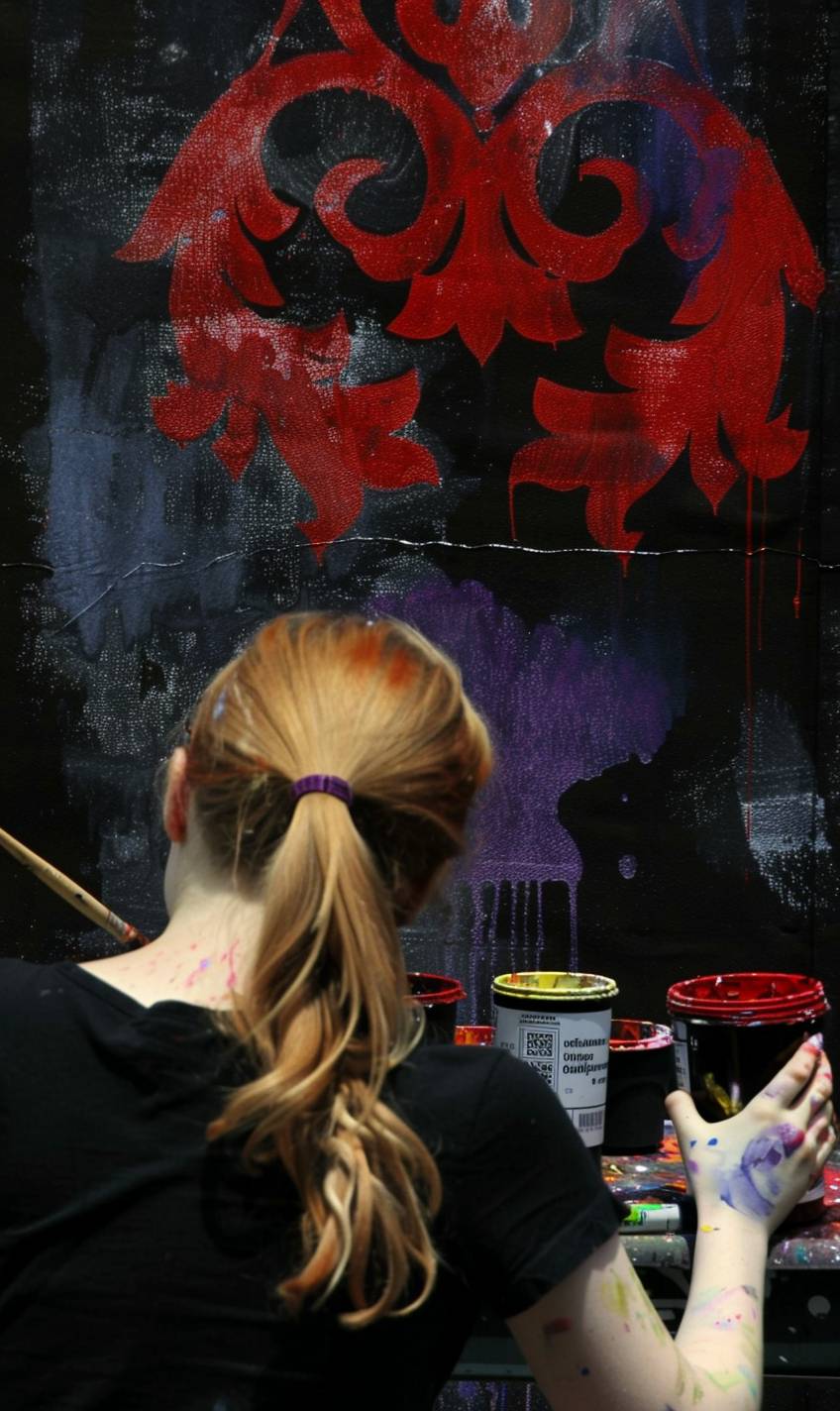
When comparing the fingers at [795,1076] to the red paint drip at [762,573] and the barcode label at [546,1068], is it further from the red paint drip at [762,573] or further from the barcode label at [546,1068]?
the red paint drip at [762,573]

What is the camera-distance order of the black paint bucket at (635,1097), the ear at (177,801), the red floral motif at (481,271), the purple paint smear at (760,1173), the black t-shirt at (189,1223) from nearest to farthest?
the black t-shirt at (189,1223)
the ear at (177,801)
the purple paint smear at (760,1173)
the black paint bucket at (635,1097)
the red floral motif at (481,271)

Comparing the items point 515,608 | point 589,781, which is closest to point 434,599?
point 515,608

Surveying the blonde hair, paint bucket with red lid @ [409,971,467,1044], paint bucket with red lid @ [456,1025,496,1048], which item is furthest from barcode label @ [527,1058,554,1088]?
the blonde hair

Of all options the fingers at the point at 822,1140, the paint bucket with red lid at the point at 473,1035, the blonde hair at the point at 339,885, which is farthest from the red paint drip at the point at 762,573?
the blonde hair at the point at 339,885

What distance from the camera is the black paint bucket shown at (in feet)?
6.74

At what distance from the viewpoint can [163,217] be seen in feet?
8.91

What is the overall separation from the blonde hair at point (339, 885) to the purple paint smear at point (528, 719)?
1.42m

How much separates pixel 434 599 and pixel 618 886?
0.61 meters

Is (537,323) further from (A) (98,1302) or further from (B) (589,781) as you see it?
(A) (98,1302)

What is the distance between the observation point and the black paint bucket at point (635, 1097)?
80.9 inches

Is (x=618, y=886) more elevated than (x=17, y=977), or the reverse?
(x=17, y=977)

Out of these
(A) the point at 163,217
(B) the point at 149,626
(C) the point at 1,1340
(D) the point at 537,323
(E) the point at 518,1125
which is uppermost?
(A) the point at 163,217

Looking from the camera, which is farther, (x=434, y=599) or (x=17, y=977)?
(x=434, y=599)

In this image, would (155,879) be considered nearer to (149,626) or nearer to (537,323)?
(149,626)
